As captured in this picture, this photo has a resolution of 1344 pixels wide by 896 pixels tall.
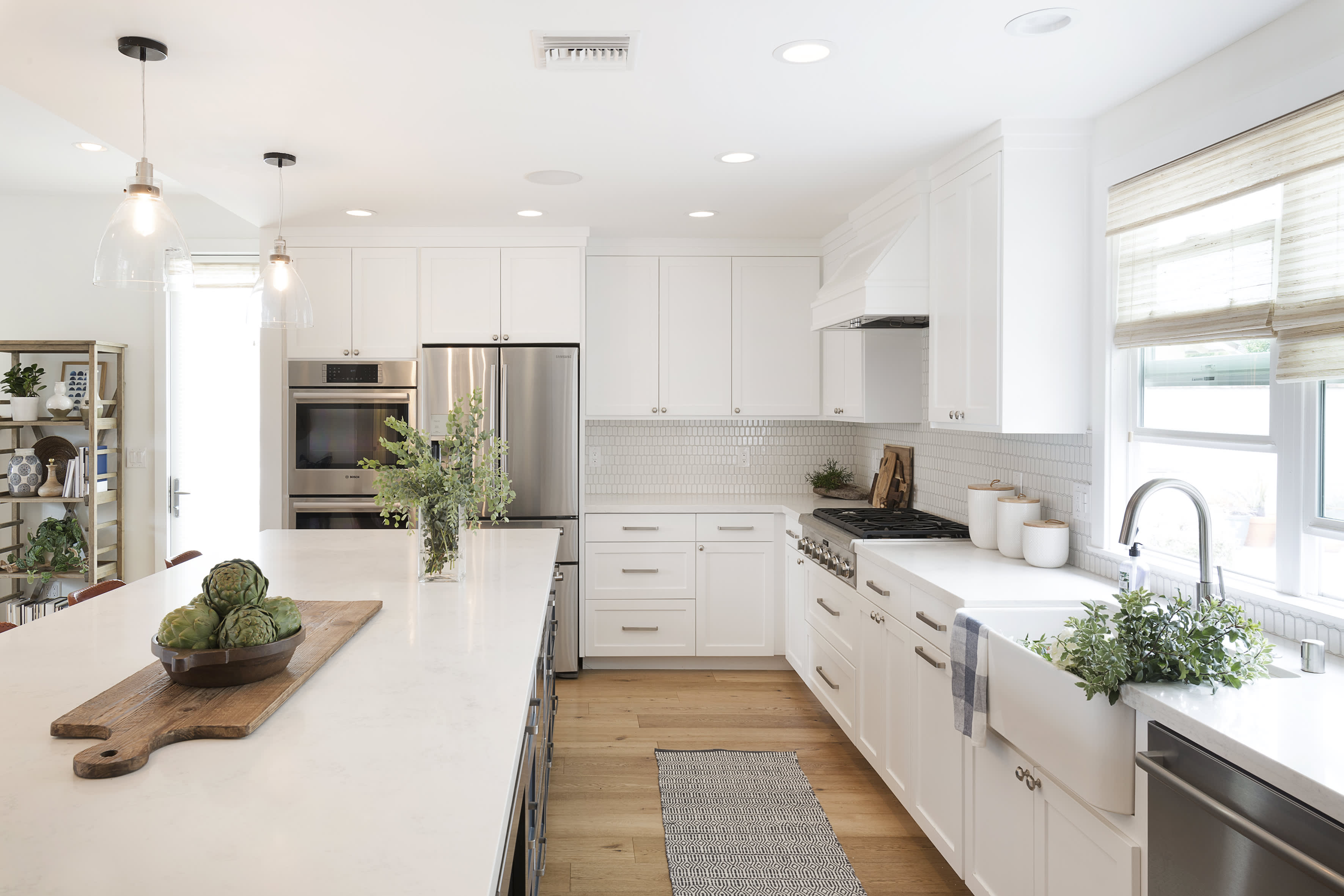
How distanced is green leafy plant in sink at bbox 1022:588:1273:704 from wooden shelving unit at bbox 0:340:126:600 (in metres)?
4.76

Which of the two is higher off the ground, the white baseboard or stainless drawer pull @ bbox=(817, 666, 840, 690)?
stainless drawer pull @ bbox=(817, 666, 840, 690)

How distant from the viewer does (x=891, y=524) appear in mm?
3646

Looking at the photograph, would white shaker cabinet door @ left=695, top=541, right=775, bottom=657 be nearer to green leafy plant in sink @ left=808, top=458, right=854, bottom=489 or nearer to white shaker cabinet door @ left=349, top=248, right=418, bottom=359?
green leafy plant in sink @ left=808, top=458, right=854, bottom=489

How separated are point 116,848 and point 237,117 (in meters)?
2.51

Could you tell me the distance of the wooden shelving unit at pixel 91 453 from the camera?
438 centimetres

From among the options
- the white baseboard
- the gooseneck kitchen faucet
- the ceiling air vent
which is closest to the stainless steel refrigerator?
the white baseboard

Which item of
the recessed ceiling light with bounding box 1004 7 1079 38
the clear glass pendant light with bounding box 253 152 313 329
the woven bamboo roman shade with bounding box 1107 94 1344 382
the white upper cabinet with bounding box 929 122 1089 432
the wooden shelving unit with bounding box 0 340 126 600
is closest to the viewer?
the woven bamboo roman shade with bounding box 1107 94 1344 382

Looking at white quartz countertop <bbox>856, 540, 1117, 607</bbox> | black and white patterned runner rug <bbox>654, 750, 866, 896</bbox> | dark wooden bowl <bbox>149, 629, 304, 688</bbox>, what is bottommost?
black and white patterned runner rug <bbox>654, 750, 866, 896</bbox>

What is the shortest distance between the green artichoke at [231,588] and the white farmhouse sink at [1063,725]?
1.65 metres

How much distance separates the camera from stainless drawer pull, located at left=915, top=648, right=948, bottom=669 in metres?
2.50

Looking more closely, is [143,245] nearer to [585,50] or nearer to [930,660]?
[585,50]

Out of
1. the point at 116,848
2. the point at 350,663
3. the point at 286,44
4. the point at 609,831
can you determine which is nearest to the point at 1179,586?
the point at 609,831

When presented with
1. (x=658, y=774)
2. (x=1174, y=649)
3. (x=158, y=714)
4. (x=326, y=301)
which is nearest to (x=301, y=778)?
(x=158, y=714)

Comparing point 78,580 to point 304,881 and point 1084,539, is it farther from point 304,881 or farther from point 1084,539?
point 1084,539
